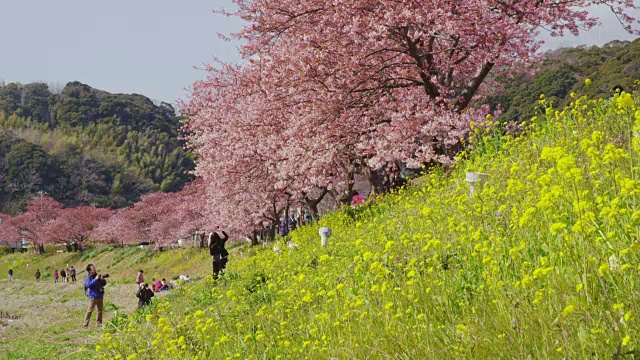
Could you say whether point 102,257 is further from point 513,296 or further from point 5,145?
point 5,145

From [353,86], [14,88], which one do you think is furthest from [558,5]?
[14,88]

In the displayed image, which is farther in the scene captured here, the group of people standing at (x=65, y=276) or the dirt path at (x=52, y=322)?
the group of people standing at (x=65, y=276)

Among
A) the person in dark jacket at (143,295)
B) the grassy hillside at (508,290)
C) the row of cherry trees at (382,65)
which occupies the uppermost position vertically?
the row of cherry trees at (382,65)

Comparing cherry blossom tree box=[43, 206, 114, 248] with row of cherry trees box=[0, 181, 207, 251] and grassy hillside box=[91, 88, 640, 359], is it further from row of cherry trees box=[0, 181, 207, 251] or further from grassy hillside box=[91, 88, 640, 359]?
grassy hillside box=[91, 88, 640, 359]

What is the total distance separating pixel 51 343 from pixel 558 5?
596 inches

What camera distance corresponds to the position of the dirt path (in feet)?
43.0

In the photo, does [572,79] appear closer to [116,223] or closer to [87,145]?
[116,223]

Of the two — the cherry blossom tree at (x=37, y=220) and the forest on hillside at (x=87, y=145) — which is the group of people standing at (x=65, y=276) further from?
the forest on hillside at (x=87, y=145)

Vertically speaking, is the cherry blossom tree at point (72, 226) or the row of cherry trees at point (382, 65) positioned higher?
A: the row of cherry trees at point (382, 65)

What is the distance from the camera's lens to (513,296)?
3252mm

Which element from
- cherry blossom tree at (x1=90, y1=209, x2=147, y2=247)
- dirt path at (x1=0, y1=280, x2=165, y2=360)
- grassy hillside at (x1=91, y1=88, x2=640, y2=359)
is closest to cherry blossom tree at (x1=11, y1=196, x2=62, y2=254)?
cherry blossom tree at (x1=90, y1=209, x2=147, y2=247)

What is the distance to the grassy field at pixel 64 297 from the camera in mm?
14047

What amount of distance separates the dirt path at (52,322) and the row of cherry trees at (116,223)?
50.4 ft

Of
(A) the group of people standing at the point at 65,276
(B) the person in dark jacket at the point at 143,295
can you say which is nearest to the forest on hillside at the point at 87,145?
(A) the group of people standing at the point at 65,276
